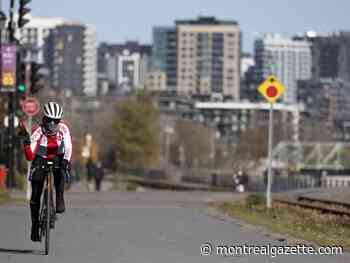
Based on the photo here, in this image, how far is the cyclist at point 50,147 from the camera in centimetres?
1365

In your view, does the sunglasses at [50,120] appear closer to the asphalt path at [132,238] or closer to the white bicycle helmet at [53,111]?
the white bicycle helmet at [53,111]

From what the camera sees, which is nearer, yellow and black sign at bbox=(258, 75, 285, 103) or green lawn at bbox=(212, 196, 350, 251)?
green lawn at bbox=(212, 196, 350, 251)

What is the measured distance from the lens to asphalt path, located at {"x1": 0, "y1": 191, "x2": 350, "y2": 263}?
13.7 metres

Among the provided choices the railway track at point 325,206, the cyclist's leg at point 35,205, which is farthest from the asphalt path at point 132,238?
the railway track at point 325,206

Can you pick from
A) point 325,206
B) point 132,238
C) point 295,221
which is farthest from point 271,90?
point 132,238

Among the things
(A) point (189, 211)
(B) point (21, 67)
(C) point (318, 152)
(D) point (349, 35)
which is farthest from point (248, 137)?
(A) point (189, 211)

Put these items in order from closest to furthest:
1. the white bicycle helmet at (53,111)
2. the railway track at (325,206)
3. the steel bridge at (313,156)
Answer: the white bicycle helmet at (53,111) → the railway track at (325,206) → the steel bridge at (313,156)

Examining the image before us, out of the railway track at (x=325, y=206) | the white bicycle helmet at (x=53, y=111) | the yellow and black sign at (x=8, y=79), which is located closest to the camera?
the white bicycle helmet at (x=53, y=111)

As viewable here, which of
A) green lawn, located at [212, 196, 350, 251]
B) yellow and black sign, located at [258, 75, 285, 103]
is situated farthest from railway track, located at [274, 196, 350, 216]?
yellow and black sign, located at [258, 75, 285, 103]

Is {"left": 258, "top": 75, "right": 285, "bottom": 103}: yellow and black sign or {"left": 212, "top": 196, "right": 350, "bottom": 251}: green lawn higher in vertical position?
{"left": 258, "top": 75, "right": 285, "bottom": 103}: yellow and black sign

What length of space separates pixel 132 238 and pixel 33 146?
10.9 feet

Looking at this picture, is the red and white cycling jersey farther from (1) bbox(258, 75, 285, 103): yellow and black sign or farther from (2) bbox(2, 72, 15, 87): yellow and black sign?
(2) bbox(2, 72, 15, 87): yellow and black sign

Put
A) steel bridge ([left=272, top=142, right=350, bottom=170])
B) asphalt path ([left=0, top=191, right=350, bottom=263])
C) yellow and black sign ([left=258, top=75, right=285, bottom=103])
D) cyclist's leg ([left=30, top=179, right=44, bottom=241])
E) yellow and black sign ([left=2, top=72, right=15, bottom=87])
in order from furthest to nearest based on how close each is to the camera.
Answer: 1. steel bridge ([left=272, top=142, right=350, bottom=170])
2. yellow and black sign ([left=2, top=72, right=15, bottom=87])
3. yellow and black sign ([left=258, top=75, right=285, bottom=103])
4. cyclist's leg ([left=30, top=179, right=44, bottom=241])
5. asphalt path ([left=0, top=191, right=350, bottom=263])

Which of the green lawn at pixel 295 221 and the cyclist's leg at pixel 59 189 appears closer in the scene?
the cyclist's leg at pixel 59 189
